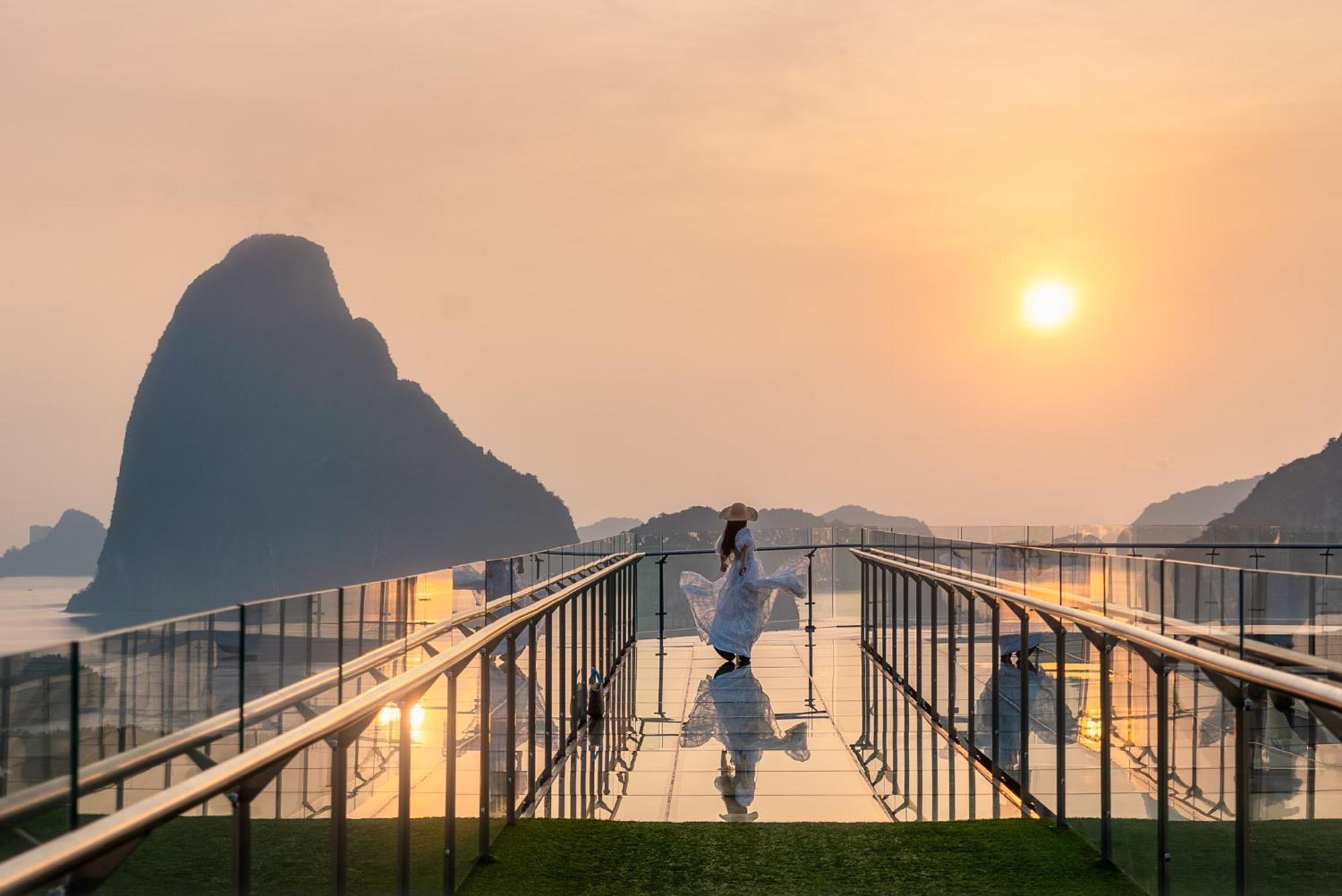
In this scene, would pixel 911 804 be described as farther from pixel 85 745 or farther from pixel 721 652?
pixel 721 652

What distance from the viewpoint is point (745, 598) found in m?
15.6

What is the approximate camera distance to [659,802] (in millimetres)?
8398

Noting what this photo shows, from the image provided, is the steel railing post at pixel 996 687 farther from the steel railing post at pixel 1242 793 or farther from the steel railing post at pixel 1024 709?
the steel railing post at pixel 1242 793

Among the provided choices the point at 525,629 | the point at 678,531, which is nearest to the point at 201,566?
the point at 678,531

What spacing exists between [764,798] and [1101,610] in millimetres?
2653

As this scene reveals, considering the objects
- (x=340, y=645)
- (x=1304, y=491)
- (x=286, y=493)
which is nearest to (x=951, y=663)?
(x=340, y=645)

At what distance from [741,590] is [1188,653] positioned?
1047 centimetres

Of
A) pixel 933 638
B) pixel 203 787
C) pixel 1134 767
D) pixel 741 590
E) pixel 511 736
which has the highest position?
pixel 203 787

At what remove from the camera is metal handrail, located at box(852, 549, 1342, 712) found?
4152mm

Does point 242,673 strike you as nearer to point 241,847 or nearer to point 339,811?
point 241,847

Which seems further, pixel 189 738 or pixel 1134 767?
pixel 1134 767

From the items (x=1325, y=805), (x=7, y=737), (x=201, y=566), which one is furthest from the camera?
(x=201, y=566)

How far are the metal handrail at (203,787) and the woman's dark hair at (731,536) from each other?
1016 centimetres

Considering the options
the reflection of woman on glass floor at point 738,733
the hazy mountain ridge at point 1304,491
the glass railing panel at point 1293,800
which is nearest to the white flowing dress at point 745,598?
the reflection of woman on glass floor at point 738,733
